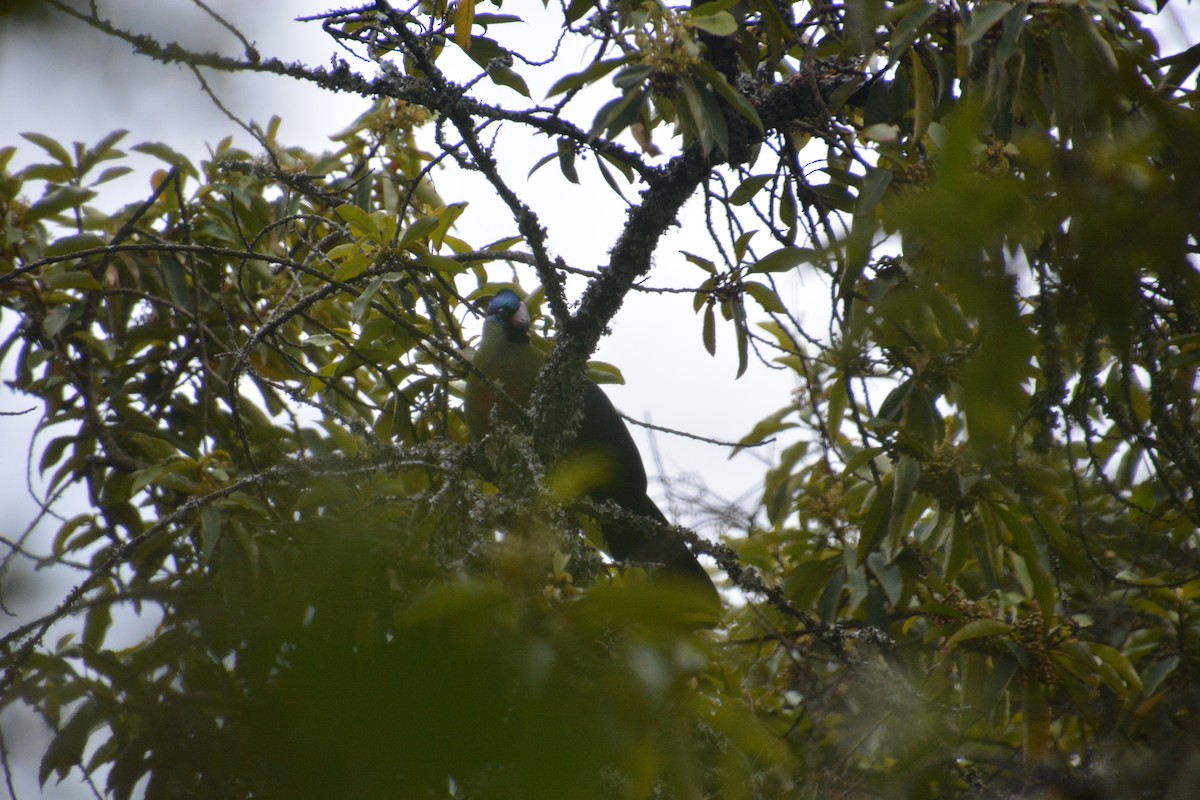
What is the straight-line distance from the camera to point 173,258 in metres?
2.45

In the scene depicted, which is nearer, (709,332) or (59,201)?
(709,332)

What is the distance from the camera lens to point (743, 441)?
2.59 metres

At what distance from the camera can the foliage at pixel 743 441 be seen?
0.59 metres

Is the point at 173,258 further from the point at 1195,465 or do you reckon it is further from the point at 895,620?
the point at 1195,465

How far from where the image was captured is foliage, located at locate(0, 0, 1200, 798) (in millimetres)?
592

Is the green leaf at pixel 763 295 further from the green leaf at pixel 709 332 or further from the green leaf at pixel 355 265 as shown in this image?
the green leaf at pixel 355 265

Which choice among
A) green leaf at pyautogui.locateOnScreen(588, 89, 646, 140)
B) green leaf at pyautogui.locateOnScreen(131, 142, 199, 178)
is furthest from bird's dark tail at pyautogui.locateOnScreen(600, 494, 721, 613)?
green leaf at pyautogui.locateOnScreen(131, 142, 199, 178)

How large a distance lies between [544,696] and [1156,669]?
1996 mm

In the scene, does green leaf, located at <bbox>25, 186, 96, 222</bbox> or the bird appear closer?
green leaf, located at <bbox>25, 186, 96, 222</bbox>

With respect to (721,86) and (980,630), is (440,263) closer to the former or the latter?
(721,86)

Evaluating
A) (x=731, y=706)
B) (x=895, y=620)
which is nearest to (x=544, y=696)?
(x=731, y=706)

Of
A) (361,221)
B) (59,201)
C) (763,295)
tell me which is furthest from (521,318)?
(59,201)

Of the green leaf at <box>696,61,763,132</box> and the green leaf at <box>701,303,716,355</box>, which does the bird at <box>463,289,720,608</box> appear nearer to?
the green leaf at <box>701,303,716,355</box>

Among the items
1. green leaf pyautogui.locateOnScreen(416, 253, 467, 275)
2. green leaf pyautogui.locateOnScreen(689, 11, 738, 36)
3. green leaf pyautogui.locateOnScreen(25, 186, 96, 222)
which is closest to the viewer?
green leaf pyautogui.locateOnScreen(689, 11, 738, 36)
